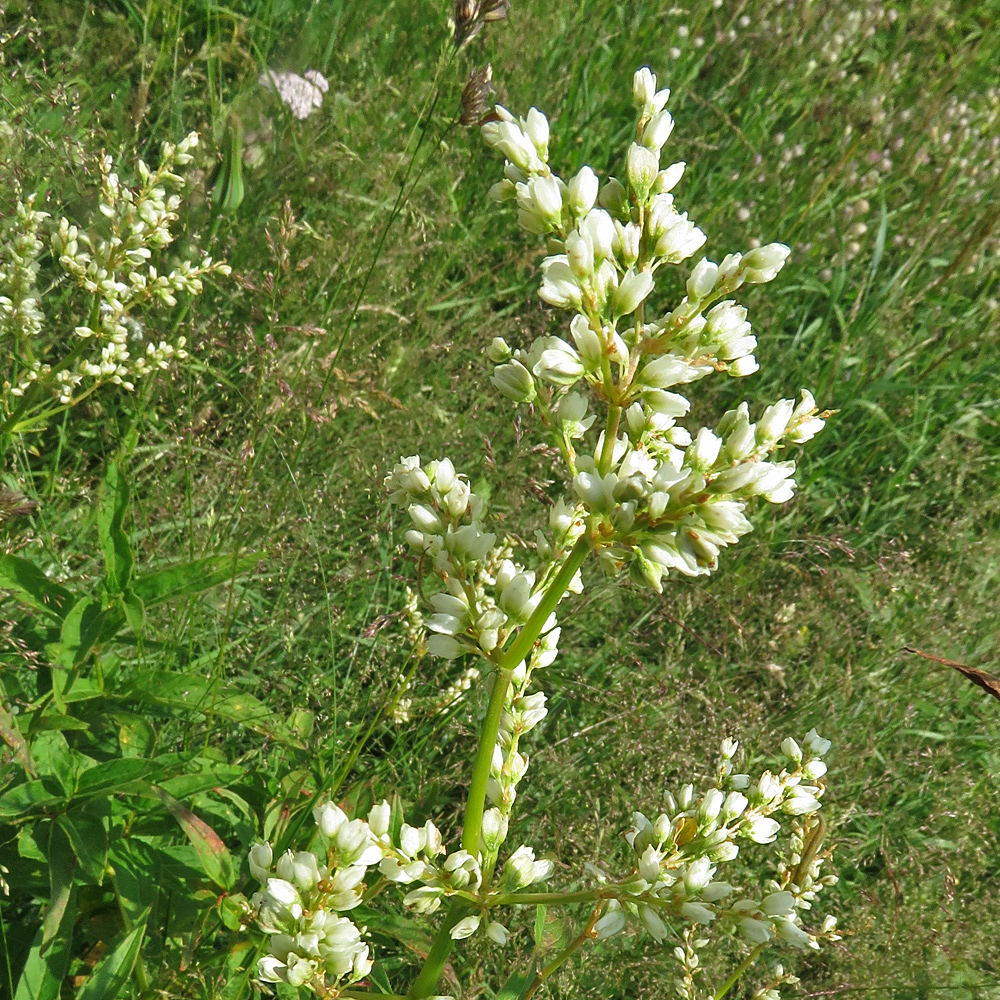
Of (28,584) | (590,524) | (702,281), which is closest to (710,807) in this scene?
(590,524)

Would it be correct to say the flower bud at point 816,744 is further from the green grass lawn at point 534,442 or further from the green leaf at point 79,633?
the green leaf at point 79,633

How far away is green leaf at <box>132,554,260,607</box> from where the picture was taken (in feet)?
6.61

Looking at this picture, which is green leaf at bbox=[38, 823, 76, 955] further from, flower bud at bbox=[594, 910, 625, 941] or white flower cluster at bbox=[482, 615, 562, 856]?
flower bud at bbox=[594, 910, 625, 941]

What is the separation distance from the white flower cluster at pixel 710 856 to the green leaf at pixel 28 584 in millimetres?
1206

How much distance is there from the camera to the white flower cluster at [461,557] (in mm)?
1378

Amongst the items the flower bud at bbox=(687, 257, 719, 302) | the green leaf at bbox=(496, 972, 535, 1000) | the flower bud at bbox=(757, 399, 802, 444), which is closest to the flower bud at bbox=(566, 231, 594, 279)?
the flower bud at bbox=(687, 257, 719, 302)

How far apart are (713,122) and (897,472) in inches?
71.9

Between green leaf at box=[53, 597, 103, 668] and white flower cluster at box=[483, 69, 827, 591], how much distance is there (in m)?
1.00

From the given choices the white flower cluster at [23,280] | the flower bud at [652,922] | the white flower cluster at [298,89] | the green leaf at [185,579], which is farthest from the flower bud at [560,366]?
the white flower cluster at [298,89]

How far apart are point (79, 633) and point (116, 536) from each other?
21cm

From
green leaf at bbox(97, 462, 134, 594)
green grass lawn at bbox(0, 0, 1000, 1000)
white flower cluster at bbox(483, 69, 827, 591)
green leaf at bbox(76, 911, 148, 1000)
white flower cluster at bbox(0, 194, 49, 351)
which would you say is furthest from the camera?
green grass lawn at bbox(0, 0, 1000, 1000)

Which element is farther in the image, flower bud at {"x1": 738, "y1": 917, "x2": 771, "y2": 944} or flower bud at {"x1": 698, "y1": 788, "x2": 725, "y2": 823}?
flower bud at {"x1": 698, "y1": 788, "x2": 725, "y2": 823}

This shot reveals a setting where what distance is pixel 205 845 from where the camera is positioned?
5.62ft

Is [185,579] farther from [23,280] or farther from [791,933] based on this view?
[791,933]
